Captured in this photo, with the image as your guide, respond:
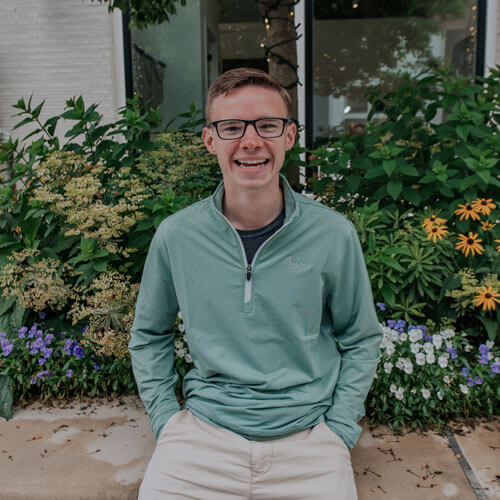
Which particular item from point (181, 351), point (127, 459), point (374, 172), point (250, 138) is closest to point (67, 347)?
point (181, 351)

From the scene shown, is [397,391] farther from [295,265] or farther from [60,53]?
[60,53]

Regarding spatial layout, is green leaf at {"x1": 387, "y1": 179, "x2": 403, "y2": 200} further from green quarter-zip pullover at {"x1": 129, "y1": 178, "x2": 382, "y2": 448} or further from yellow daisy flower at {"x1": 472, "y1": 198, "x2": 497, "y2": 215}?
green quarter-zip pullover at {"x1": 129, "y1": 178, "x2": 382, "y2": 448}

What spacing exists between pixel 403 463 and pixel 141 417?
1.25 m

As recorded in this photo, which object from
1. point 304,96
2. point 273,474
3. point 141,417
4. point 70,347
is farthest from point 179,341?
point 304,96

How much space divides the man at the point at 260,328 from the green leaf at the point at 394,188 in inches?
48.8

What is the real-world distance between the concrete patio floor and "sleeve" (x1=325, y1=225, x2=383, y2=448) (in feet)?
1.37

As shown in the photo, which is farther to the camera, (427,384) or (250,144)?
(427,384)

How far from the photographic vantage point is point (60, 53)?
19.9ft

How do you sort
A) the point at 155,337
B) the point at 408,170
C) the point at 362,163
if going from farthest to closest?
the point at 362,163
the point at 408,170
the point at 155,337

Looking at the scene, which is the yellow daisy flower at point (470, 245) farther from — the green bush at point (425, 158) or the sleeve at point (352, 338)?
the sleeve at point (352, 338)

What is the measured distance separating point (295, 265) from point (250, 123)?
19.2 inches

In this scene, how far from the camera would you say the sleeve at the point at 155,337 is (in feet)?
5.99

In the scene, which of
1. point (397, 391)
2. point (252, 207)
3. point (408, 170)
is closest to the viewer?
point (252, 207)

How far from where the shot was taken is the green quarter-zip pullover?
5.47 feet
